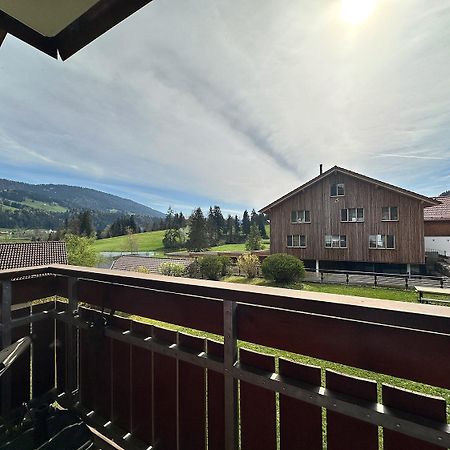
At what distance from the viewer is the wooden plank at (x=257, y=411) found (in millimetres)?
961

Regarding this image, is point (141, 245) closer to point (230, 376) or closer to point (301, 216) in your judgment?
point (301, 216)

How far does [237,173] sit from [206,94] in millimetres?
22450

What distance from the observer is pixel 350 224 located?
16.2m

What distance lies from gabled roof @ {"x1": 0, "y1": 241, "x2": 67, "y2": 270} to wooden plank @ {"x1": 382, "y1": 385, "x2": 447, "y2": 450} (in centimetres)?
1782

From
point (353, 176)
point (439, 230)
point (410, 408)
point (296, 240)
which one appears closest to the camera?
point (410, 408)

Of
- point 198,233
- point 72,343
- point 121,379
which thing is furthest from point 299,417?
point 198,233

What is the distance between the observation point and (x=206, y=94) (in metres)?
9.86

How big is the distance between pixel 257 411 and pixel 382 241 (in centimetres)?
1716

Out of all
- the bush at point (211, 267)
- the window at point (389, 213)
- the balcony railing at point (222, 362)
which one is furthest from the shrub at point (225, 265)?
the balcony railing at point (222, 362)

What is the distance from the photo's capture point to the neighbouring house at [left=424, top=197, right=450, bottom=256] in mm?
17531

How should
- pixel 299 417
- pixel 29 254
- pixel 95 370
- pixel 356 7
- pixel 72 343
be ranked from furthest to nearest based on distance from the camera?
pixel 29 254 → pixel 356 7 → pixel 72 343 → pixel 95 370 → pixel 299 417

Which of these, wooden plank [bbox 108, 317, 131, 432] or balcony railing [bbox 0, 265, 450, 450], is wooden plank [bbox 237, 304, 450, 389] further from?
wooden plank [bbox 108, 317, 131, 432]

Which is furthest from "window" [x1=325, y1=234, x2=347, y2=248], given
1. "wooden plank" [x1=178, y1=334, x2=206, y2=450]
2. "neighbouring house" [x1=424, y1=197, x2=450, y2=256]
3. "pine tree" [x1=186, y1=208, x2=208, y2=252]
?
"pine tree" [x1=186, y1=208, x2=208, y2=252]

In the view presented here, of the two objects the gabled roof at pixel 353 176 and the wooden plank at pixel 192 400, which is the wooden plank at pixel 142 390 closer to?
the wooden plank at pixel 192 400
